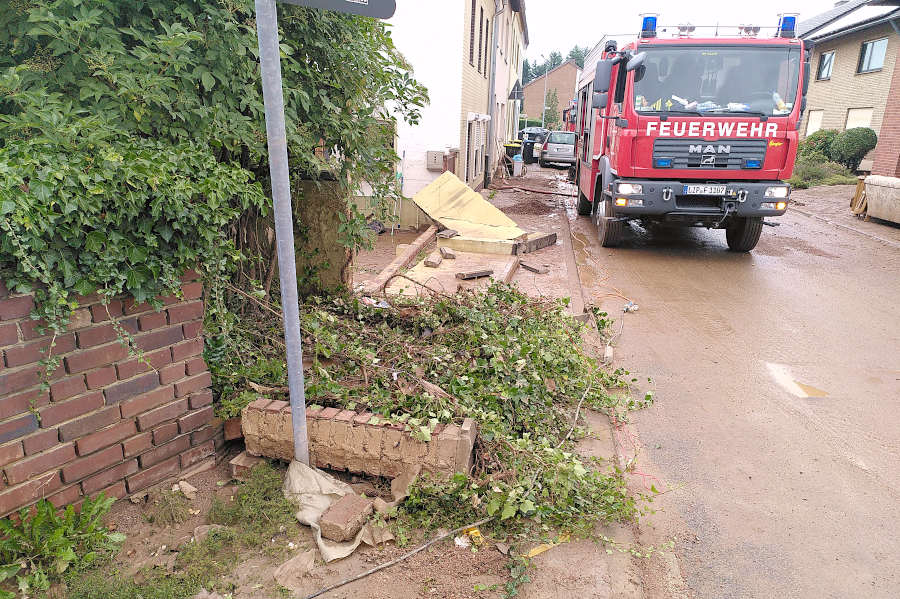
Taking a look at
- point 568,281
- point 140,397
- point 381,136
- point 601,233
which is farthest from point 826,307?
point 140,397

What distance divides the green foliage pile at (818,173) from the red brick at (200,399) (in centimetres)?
2177

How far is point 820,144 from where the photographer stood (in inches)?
905

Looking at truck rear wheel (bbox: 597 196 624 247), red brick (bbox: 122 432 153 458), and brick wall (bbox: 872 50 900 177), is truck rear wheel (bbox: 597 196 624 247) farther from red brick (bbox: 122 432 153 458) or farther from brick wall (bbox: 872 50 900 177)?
brick wall (bbox: 872 50 900 177)

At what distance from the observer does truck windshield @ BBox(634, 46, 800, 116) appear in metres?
8.35

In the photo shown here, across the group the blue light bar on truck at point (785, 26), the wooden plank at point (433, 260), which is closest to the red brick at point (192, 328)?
the wooden plank at point (433, 260)

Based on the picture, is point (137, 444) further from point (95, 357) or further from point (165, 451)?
point (95, 357)

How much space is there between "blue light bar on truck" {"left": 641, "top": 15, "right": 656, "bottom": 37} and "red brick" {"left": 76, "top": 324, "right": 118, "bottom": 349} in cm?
870

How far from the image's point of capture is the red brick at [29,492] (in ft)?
7.67

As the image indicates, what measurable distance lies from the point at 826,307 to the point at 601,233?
3.88 meters

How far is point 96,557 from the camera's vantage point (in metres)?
2.44

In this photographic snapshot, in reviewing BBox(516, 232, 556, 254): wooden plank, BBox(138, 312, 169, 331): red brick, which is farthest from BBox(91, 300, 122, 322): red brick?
BBox(516, 232, 556, 254): wooden plank

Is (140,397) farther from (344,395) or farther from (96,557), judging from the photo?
(344,395)

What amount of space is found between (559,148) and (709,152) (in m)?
19.1

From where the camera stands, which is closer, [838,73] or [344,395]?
[344,395]
